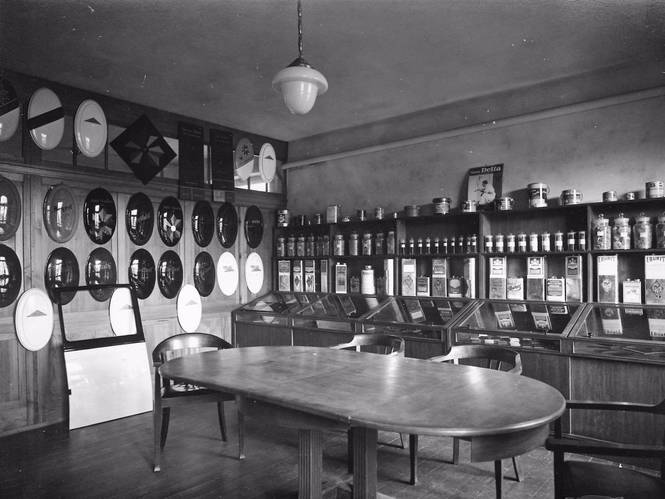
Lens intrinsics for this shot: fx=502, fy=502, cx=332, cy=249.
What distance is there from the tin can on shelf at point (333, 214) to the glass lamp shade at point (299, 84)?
135 inches

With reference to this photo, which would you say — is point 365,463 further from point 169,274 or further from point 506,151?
point 169,274

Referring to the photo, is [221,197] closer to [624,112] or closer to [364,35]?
[364,35]

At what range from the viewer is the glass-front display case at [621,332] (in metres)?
3.67

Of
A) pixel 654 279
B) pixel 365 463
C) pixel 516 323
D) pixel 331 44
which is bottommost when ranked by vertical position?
pixel 365 463

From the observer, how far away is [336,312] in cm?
573

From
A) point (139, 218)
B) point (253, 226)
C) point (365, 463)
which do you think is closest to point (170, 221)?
point (139, 218)

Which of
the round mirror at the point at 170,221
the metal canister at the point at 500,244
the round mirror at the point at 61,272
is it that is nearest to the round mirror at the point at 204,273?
the round mirror at the point at 170,221

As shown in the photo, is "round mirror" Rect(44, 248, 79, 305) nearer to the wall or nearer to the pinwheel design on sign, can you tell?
the pinwheel design on sign

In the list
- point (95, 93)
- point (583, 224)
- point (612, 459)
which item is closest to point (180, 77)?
point (95, 93)

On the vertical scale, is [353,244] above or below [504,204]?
below

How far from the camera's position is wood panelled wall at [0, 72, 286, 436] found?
4516 mm

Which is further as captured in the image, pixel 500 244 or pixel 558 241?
pixel 500 244

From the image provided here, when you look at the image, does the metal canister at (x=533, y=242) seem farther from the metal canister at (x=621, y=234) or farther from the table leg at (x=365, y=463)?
the table leg at (x=365, y=463)

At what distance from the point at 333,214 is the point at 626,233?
10.7 feet
